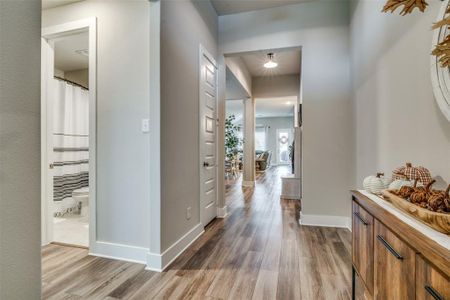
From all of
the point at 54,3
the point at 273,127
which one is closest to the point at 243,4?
the point at 54,3

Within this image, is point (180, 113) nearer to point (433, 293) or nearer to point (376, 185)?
point (376, 185)

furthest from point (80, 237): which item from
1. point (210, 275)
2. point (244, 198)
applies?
point (244, 198)

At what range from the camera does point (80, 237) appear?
271cm

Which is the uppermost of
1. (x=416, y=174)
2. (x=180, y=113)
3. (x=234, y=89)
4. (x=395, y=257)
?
(x=234, y=89)

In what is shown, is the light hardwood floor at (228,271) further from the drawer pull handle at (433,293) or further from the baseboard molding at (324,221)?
the drawer pull handle at (433,293)

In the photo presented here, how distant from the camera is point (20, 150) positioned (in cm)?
81

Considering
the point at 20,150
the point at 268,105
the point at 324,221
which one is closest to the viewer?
the point at 20,150

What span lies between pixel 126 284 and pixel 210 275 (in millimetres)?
643

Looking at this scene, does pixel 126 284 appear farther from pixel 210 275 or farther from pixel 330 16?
pixel 330 16

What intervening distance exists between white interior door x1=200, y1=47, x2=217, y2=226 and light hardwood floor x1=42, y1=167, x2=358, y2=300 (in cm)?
44

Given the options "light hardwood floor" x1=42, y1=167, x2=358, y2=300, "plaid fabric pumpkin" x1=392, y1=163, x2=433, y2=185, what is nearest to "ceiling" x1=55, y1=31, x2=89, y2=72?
"light hardwood floor" x1=42, y1=167, x2=358, y2=300

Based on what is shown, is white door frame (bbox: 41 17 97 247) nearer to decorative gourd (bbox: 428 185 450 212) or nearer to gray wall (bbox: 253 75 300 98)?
decorative gourd (bbox: 428 185 450 212)

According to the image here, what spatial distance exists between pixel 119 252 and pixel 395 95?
268 cm

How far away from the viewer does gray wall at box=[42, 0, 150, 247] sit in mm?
2125
